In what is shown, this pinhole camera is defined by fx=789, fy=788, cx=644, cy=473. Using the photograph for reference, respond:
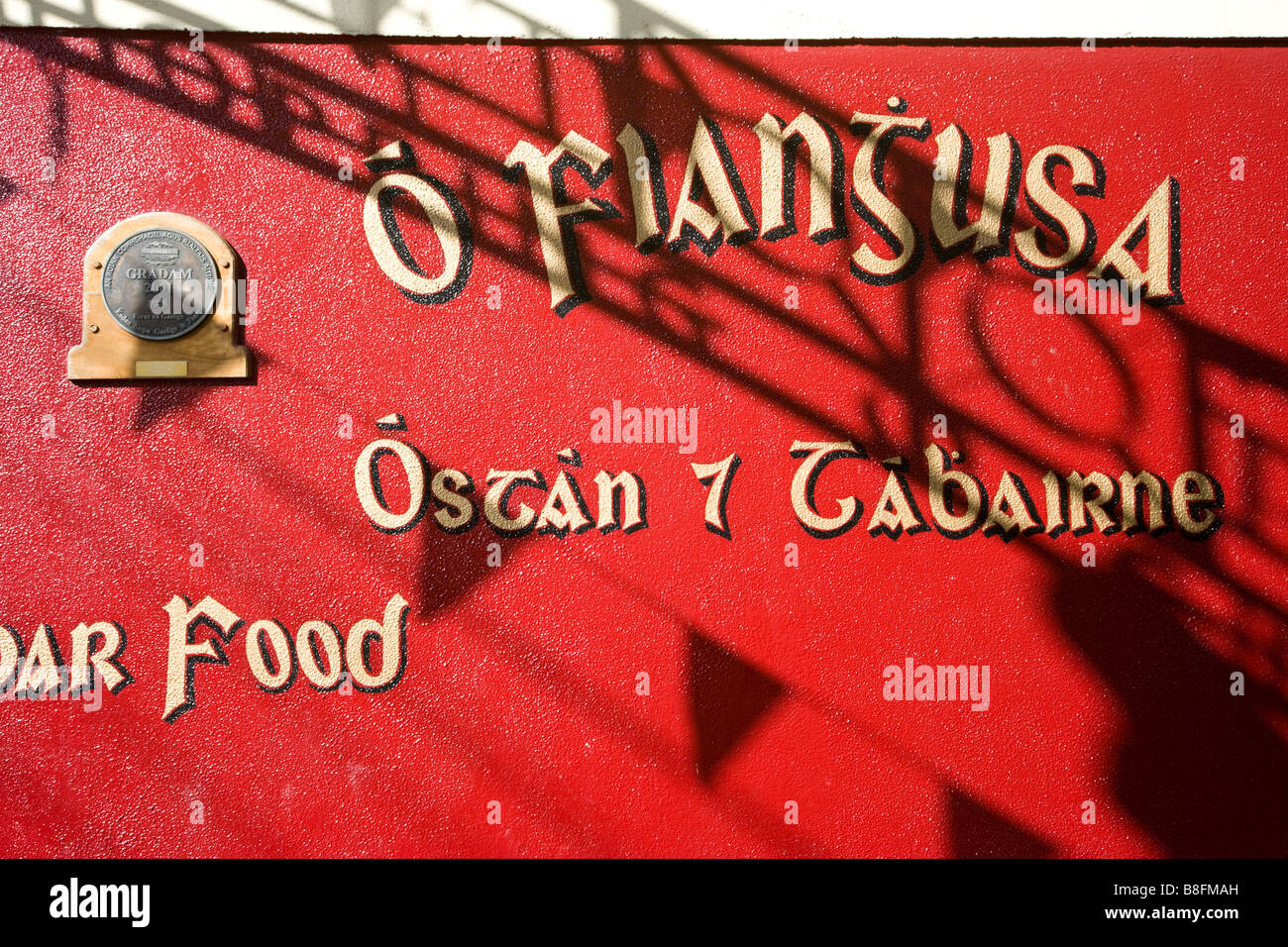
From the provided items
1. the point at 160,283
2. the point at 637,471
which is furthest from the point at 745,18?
the point at 160,283

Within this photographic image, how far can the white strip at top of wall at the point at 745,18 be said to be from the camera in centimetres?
315

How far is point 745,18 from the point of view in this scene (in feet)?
10.4

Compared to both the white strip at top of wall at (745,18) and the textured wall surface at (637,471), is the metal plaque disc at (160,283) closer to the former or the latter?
the textured wall surface at (637,471)

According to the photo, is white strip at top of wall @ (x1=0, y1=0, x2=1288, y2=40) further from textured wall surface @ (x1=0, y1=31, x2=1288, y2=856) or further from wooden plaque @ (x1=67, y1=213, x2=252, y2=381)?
wooden plaque @ (x1=67, y1=213, x2=252, y2=381)

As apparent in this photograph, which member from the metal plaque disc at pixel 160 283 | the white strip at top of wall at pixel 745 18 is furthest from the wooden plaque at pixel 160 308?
the white strip at top of wall at pixel 745 18

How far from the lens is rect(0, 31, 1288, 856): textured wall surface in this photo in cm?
312

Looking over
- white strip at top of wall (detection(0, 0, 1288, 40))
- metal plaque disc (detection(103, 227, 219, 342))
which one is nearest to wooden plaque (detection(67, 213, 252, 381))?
metal plaque disc (detection(103, 227, 219, 342))

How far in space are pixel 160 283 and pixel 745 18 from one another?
8.40 feet

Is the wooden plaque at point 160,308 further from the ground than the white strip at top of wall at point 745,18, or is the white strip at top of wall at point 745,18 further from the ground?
the white strip at top of wall at point 745,18

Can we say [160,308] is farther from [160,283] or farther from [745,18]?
[745,18]

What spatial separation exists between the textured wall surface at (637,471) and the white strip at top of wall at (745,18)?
0.10 m
